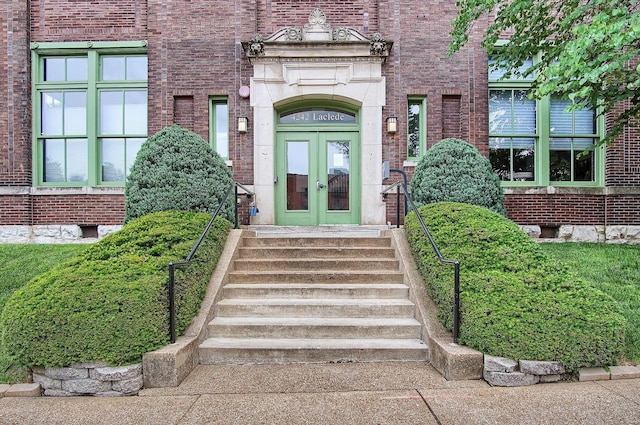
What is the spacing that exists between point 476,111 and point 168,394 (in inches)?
321

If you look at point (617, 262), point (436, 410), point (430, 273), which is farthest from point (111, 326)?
point (617, 262)

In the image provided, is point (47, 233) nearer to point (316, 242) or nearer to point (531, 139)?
point (316, 242)

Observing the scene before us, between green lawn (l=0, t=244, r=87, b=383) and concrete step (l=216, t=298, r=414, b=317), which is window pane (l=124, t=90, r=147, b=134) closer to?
green lawn (l=0, t=244, r=87, b=383)

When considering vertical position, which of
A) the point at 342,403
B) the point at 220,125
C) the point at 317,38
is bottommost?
the point at 342,403

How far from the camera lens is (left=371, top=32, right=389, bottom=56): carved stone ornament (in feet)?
27.1

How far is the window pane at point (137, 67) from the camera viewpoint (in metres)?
8.87

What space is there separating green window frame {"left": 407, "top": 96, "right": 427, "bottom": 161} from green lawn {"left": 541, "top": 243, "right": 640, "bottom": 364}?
3312 mm

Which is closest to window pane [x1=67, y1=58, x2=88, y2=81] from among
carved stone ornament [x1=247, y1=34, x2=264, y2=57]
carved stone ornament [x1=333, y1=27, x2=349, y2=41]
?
carved stone ornament [x1=247, y1=34, x2=264, y2=57]

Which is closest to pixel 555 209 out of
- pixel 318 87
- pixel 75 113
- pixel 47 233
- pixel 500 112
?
pixel 500 112

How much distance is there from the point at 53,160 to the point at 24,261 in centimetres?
326

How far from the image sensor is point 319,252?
612 cm

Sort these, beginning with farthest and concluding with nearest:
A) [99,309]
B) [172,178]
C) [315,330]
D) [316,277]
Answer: [172,178] < [316,277] < [315,330] < [99,309]

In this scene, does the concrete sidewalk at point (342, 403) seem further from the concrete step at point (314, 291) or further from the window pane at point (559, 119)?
the window pane at point (559, 119)

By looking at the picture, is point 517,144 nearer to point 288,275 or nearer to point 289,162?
point 289,162
